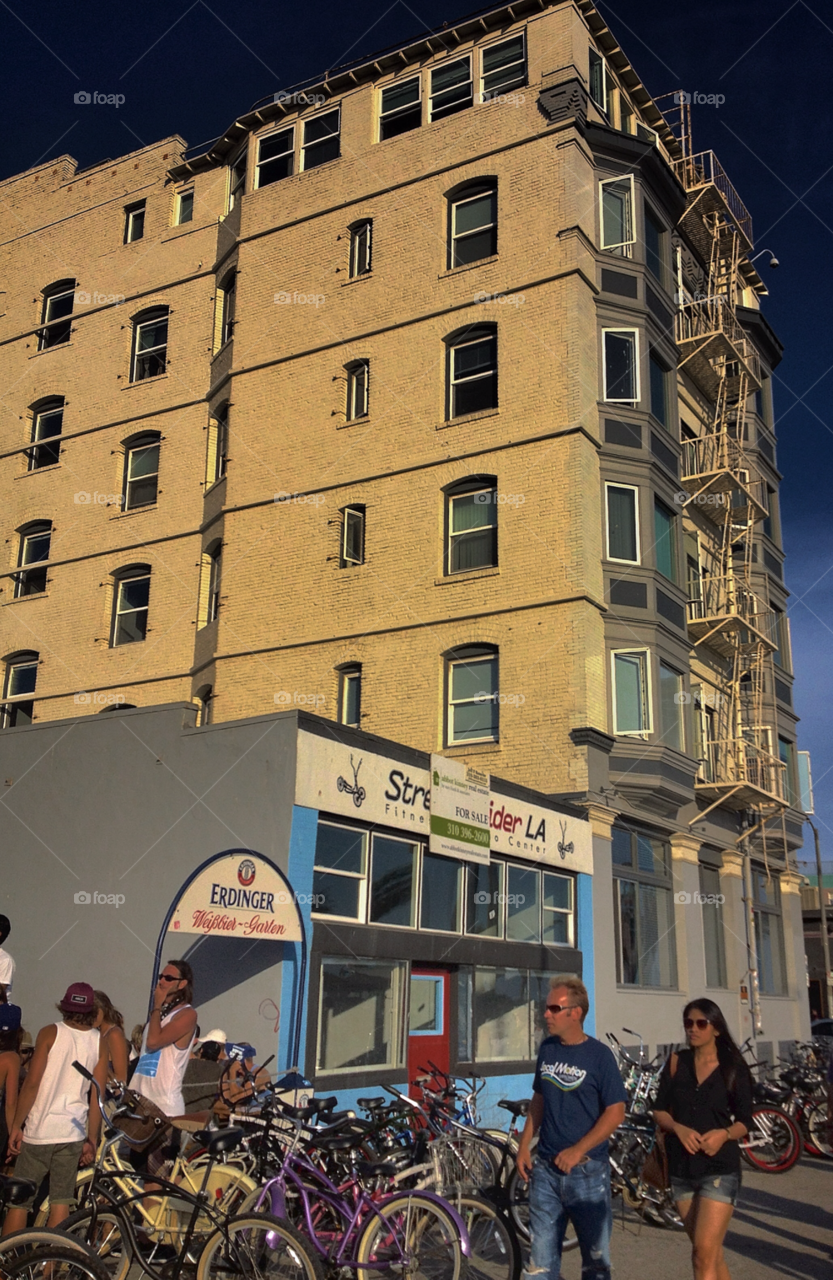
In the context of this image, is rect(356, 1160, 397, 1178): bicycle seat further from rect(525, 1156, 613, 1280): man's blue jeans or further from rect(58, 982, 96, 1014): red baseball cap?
rect(58, 982, 96, 1014): red baseball cap

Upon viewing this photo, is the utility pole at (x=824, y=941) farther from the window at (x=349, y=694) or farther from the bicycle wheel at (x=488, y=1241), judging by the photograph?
the bicycle wheel at (x=488, y=1241)

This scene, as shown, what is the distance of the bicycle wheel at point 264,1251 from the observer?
6484 mm

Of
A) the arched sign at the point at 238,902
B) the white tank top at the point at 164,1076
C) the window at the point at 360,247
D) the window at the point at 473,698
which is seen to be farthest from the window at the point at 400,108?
the white tank top at the point at 164,1076

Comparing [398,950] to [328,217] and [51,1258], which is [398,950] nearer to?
[51,1258]

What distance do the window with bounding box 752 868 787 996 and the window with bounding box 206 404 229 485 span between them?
1760 centimetres

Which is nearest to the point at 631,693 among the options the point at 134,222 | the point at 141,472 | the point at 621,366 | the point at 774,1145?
the point at 621,366

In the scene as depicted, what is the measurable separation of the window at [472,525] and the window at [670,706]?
14.5 feet

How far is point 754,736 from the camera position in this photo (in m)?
29.7

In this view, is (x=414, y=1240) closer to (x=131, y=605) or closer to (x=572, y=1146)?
(x=572, y=1146)

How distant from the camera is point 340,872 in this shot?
14.9 metres

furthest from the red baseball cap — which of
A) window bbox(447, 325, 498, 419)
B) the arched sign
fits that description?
window bbox(447, 325, 498, 419)

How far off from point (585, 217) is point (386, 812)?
15709mm

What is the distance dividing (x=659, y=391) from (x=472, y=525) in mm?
6166

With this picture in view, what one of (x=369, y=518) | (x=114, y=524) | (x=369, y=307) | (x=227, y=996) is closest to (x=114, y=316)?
(x=114, y=524)
